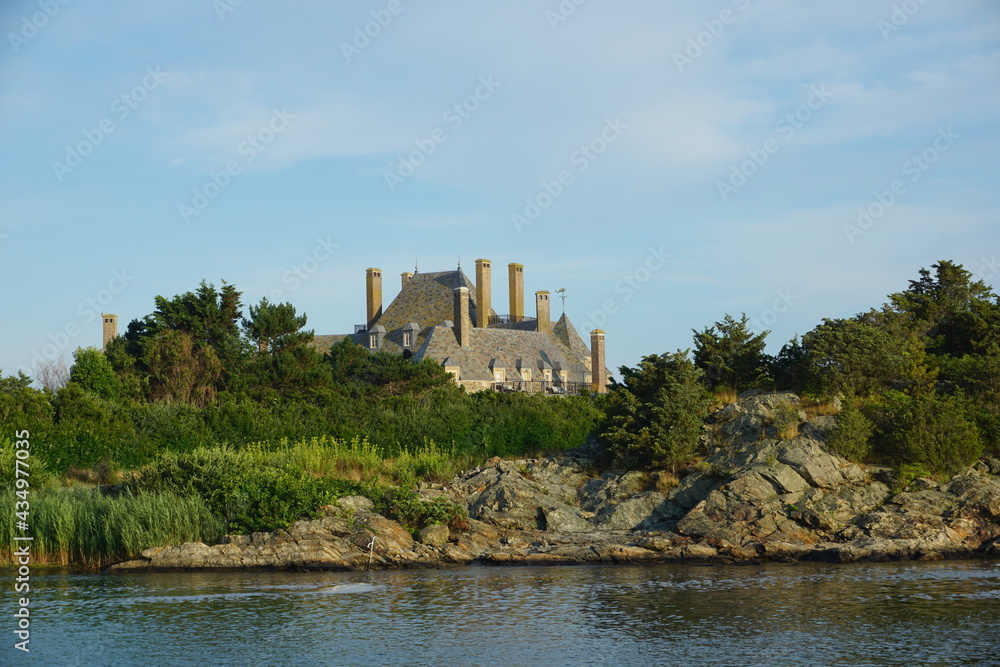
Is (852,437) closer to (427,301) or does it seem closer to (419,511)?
(419,511)

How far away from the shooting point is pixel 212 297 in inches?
1849

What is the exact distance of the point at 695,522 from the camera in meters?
21.5

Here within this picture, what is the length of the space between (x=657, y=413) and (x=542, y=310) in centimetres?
5451

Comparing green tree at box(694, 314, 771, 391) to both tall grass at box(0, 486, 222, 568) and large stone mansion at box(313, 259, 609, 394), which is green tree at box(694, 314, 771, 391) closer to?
tall grass at box(0, 486, 222, 568)

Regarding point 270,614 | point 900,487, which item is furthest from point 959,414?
point 270,614

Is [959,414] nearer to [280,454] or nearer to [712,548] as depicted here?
[712,548]

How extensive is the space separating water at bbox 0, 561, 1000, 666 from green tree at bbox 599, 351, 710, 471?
545 centimetres

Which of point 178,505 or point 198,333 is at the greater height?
point 198,333

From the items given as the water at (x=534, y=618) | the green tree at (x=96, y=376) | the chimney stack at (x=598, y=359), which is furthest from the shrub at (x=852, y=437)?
the chimney stack at (x=598, y=359)

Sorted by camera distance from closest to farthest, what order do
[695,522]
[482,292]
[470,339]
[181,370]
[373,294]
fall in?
1. [695,522]
2. [181,370]
3. [470,339]
4. [482,292]
5. [373,294]

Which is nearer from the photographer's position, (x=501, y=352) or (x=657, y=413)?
(x=657, y=413)

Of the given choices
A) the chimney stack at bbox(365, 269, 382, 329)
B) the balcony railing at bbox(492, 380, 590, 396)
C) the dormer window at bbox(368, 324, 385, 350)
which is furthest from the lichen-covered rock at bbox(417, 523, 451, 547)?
the chimney stack at bbox(365, 269, 382, 329)

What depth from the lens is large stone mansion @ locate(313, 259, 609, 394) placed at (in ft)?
222

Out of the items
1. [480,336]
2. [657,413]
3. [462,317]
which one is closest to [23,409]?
[657,413]
